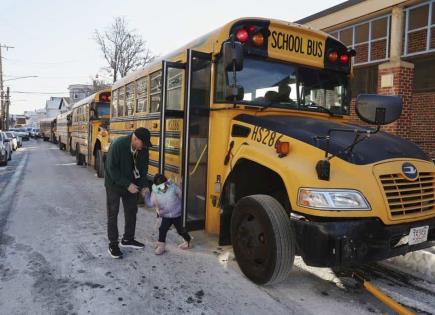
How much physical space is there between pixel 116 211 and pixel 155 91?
95.9 inches

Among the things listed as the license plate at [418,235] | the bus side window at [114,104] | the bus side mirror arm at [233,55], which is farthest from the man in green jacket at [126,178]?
the bus side window at [114,104]

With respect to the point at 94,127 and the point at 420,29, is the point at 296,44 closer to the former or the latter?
the point at 420,29

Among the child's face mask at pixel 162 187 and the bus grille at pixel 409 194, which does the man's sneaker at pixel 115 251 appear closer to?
the child's face mask at pixel 162 187

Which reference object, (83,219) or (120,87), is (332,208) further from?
(120,87)

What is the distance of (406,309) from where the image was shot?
3.35 m

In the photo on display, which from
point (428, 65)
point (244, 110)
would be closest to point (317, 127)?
point (244, 110)

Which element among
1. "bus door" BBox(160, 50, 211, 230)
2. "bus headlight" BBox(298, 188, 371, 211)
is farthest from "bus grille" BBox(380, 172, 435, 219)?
"bus door" BBox(160, 50, 211, 230)

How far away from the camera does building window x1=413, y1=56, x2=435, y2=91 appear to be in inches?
402

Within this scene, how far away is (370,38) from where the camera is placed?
11523 mm

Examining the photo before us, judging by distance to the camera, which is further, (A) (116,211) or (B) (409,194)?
(A) (116,211)

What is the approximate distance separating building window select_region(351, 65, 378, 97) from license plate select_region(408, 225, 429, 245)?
8594 millimetres

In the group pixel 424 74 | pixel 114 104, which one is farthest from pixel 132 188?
pixel 424 74

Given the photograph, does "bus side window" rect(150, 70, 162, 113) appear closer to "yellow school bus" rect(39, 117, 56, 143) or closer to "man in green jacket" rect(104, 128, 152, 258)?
"man in green jacket" rect(104, 128, 152, 258)

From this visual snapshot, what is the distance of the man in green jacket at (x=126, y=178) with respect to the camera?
457 centimetres
